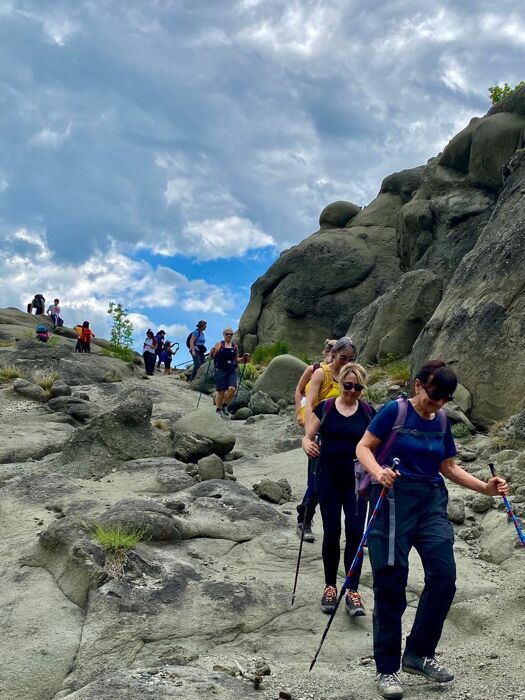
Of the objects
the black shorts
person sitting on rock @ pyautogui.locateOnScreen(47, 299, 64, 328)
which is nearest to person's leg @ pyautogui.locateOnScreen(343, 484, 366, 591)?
the black shorts

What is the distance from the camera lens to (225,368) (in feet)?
57.2

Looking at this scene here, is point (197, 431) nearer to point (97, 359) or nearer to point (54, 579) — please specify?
point (54, 579)

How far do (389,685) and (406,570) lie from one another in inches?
28.5

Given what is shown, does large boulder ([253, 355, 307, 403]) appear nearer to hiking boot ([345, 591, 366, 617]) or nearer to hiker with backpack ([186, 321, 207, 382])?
hiker with backpack ([186, 321, 207, 382])

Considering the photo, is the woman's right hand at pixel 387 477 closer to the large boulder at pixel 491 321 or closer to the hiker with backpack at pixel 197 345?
the large boulder at pixel 491 321

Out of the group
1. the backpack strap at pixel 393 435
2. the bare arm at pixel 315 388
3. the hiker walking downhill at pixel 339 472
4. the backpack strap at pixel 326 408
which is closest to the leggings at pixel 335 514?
the hiker walking downhill at pixel 339 472

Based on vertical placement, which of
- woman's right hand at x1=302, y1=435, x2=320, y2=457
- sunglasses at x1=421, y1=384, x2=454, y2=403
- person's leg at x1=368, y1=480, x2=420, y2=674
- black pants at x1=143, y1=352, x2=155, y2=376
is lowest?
person's leg at x1=368, y1=480, x2=420, y2=674

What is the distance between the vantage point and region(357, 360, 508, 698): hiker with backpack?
4633 millimetres

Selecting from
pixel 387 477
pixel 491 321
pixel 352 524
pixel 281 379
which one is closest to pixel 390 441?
pixel 387 477

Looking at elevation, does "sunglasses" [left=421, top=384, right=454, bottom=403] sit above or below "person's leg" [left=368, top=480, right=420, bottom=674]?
above

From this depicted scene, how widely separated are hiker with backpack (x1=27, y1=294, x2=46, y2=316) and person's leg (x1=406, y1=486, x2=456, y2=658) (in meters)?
43.6

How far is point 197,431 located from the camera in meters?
13.0

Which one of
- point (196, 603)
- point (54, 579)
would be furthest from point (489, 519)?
point (54, 579)

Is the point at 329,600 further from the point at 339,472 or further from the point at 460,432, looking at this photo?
the point at 460,432
